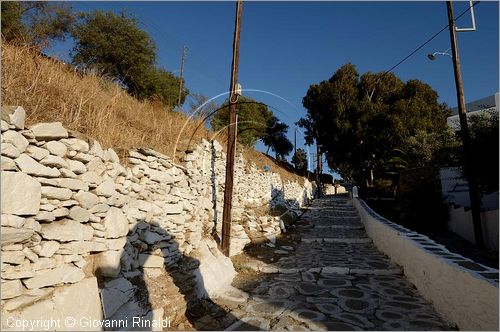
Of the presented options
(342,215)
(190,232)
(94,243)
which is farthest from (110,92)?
(342,215)

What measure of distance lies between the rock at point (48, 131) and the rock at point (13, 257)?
1136mm

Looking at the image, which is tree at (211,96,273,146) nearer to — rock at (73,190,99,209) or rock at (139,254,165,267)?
rock at (139,254,165,267)

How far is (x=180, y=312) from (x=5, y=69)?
420 centimetres

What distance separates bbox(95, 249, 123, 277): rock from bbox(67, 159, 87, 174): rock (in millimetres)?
1014

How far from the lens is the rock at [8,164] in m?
3.00

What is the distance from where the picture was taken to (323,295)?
5.60 metres

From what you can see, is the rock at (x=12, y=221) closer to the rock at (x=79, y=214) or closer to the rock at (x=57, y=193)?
the rock at (x=57, y=193)

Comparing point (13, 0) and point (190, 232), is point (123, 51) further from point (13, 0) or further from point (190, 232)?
point (190, 232)

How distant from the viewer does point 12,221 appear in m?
2.99

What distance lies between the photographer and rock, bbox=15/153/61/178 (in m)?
3.15

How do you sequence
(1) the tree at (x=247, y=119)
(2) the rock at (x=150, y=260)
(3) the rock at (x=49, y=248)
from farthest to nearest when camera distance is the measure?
(1) the tree at (x=247, y=119), (2) the rock at (x=150, y=260), (3) the rock at (x=49, y=248)

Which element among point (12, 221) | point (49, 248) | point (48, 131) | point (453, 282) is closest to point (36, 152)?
point (48, 131)

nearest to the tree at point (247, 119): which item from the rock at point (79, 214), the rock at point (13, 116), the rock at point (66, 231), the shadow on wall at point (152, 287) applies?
the shadow on wall at point (152, 287)

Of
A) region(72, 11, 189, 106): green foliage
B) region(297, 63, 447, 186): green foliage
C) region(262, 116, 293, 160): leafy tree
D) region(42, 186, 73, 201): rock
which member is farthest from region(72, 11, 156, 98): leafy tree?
region(262, 116, 293, 160): leafy tree
